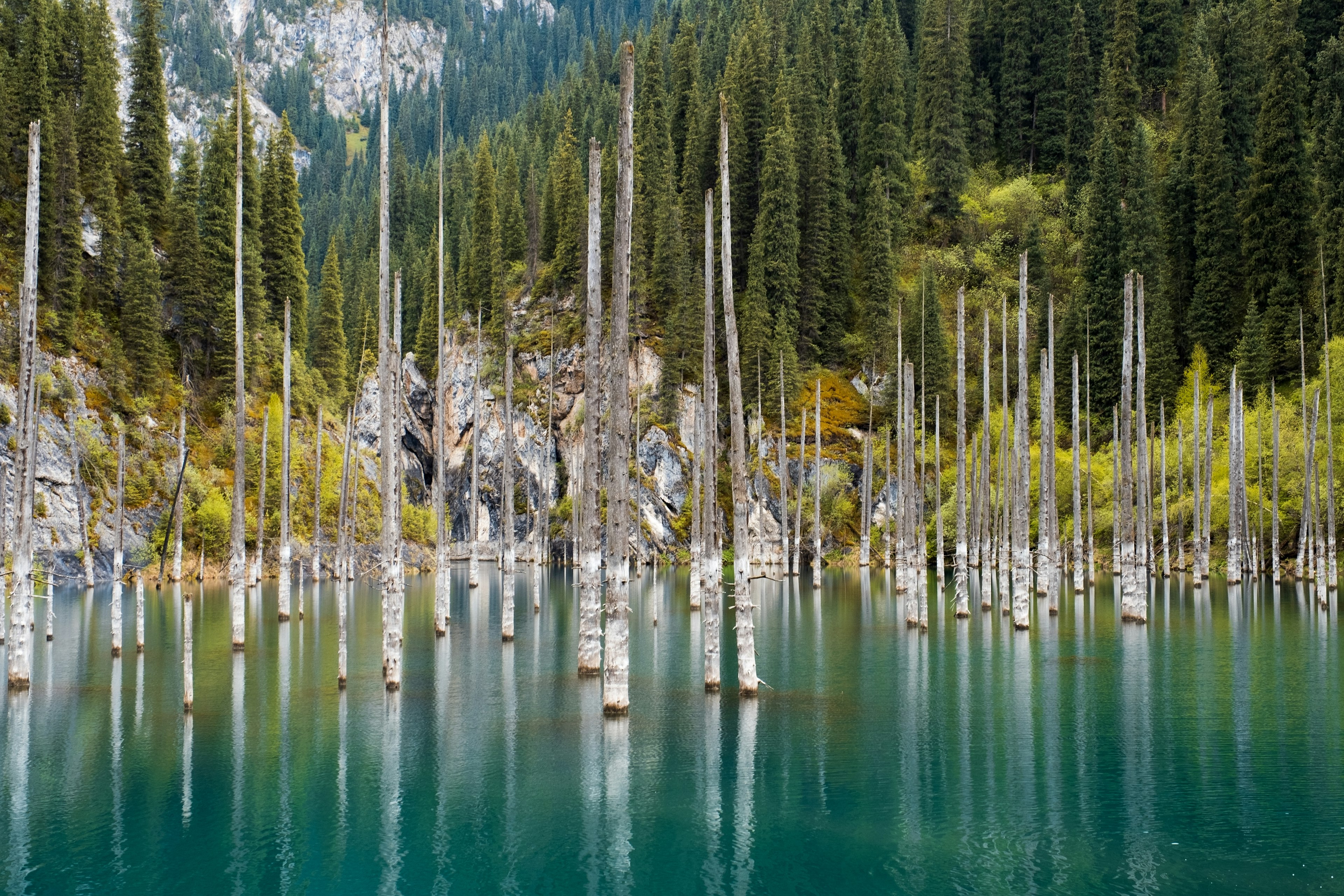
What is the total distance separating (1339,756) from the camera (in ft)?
64.1

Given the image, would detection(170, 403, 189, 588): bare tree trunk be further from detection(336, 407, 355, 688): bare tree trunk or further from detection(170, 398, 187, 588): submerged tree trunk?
detection(336, 407, 355, 688): bare tree trunk

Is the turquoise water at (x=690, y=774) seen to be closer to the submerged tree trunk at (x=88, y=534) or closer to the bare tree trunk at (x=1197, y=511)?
the submerged tree trunk at (x=88, y=534)

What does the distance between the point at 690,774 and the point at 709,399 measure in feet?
43.8

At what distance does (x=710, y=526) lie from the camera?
2920 centimetres

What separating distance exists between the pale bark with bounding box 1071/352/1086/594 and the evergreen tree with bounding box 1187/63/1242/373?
24640 millimetres

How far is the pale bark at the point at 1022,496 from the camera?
38625mm

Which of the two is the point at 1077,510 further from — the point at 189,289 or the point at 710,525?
the point at 189,289

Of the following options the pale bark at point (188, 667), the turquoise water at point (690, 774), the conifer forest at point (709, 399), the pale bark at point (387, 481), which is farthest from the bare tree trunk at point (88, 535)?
the pale bark at point (188, 667)

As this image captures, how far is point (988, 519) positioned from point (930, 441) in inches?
945

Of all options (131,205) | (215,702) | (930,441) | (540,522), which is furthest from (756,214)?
(215,702)

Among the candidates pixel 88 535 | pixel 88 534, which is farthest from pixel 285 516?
pixel 88 534

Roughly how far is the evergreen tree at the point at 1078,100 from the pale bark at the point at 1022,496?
72.5 metres

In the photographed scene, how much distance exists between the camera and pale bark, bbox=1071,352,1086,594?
2137 inches

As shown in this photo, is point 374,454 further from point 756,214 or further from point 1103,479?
point 1103,479
